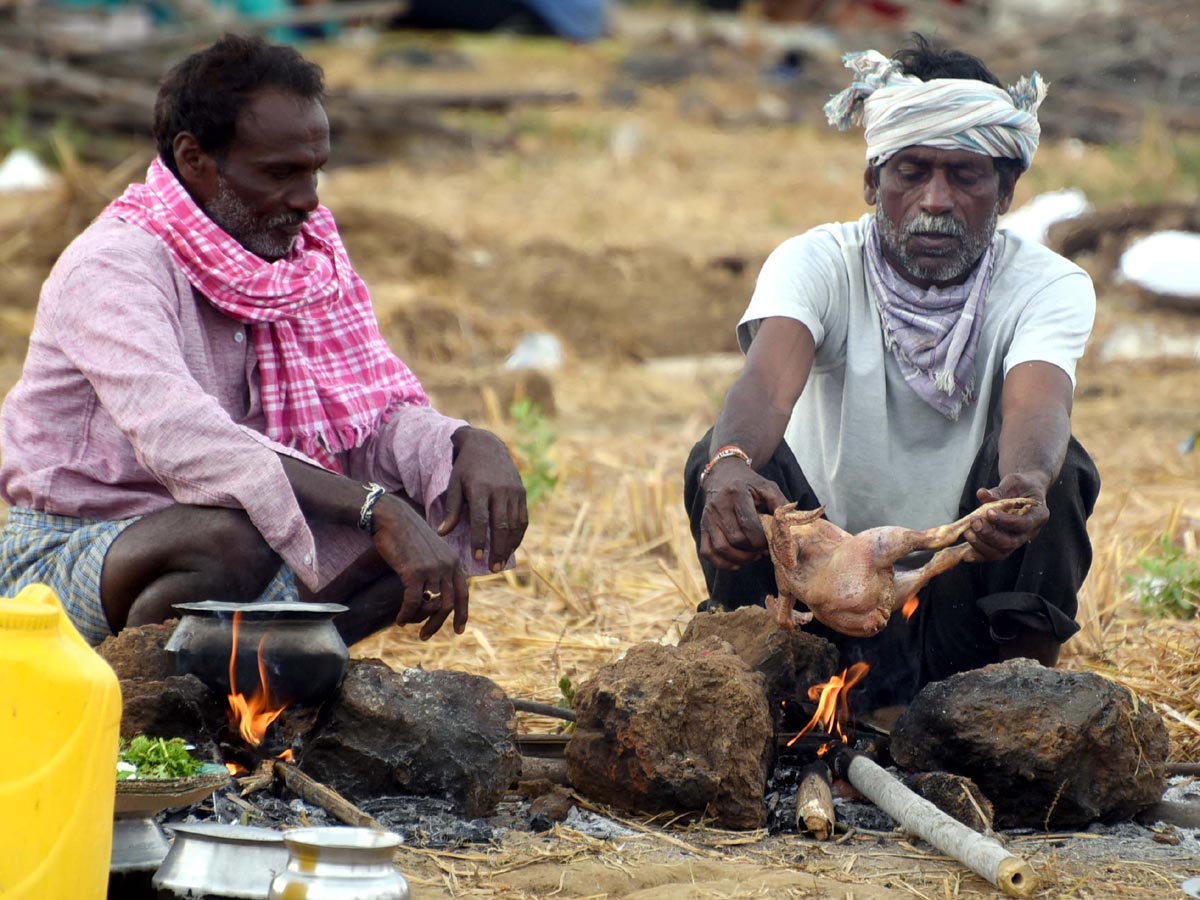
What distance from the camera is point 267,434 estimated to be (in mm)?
4148

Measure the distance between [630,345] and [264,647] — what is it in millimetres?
7056

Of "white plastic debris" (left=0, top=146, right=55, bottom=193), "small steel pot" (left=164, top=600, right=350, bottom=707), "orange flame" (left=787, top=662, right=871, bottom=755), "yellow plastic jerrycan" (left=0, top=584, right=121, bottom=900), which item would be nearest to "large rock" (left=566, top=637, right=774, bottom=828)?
"orange flame" (left=787, top=662, right=871, bottom=755)

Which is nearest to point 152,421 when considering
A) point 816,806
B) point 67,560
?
point 67,560

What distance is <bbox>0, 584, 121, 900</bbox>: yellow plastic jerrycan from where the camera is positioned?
A: 8.10ft

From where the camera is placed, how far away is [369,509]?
148 inches

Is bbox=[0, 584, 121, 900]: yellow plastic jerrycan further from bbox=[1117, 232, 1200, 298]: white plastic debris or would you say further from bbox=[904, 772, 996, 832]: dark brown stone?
bbox=[1117, 232, 1200, 298]: white plastic debris

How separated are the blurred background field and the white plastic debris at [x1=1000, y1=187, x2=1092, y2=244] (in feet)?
1.15

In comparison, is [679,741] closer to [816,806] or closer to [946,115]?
[816,806]

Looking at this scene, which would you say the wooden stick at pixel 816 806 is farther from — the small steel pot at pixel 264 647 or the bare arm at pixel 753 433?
the small steel pot at pixel 264 647

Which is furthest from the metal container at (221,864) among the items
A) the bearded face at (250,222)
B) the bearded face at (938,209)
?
the bearded face at (938,209)

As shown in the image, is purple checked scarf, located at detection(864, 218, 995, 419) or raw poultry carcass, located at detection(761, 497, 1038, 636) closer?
raw poultry carcass, located at detection(761, 497, 1038, 636)

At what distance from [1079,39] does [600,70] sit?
541cm

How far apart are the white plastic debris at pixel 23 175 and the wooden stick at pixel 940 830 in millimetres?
10458

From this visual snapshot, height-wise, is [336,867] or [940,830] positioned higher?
[336,867]
